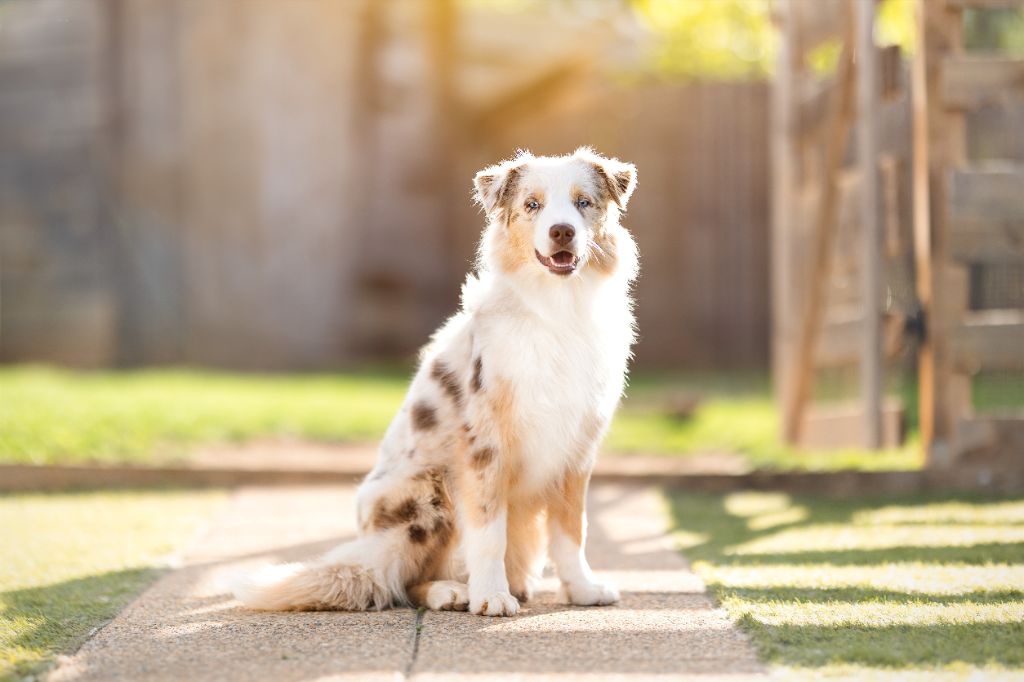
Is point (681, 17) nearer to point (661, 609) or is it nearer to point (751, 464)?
point (751, 464)

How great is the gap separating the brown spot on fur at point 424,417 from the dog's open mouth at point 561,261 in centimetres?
60

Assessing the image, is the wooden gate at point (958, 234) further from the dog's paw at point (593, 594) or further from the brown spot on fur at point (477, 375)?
the brown spot on fur at point (477, 375)

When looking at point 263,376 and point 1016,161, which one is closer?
point 1016,161

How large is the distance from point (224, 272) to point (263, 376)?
1.64 m

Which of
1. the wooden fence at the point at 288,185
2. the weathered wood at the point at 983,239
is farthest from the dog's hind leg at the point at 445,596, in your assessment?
the wooden fence at the point at 288,185

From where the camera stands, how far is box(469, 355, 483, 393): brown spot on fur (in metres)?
3.76

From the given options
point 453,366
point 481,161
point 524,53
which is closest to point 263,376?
point 481,161

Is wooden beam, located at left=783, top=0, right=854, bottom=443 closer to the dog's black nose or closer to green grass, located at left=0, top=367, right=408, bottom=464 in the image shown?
green grass, located at left=0, top=367, right=408, bottom=464

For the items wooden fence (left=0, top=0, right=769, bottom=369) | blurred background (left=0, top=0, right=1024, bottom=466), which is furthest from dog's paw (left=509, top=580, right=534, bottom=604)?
wooden fence (left=0, top=0, right=769, bottom=369)

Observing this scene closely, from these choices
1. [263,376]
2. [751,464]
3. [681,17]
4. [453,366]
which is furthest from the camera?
[681,17]

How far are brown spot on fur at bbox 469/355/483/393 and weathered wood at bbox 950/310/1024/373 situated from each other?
3067 millimetres

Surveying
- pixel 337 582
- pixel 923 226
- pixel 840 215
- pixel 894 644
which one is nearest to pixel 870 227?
pixel 923 226

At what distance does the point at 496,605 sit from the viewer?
3.62m

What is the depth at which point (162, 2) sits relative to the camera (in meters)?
12.6
